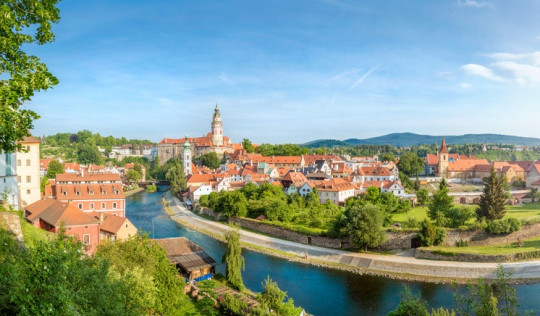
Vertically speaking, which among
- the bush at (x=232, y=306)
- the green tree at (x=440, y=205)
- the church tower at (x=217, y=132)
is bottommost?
the bush at (x=232, y=306)

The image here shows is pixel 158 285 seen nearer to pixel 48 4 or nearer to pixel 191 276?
pixel 191 276

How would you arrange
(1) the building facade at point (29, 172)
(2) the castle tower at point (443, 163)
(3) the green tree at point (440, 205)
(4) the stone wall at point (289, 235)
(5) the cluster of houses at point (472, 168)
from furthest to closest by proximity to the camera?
(2) the castle tower at point (443, 163), (5) the cluster of houses at point (472, 168), (3) the green tree at point (440, 205), (4) the stone wall at point (289, 235), (1) the building facade at point (29, 172)

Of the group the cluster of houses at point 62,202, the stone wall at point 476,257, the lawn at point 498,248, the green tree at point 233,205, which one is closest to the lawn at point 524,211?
the lawn at point 498,248

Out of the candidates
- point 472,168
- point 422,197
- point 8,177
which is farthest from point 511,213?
point 8,177

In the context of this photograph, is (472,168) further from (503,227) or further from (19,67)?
(19,67)

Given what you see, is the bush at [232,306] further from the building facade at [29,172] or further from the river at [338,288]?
the building facade at [29,172]
